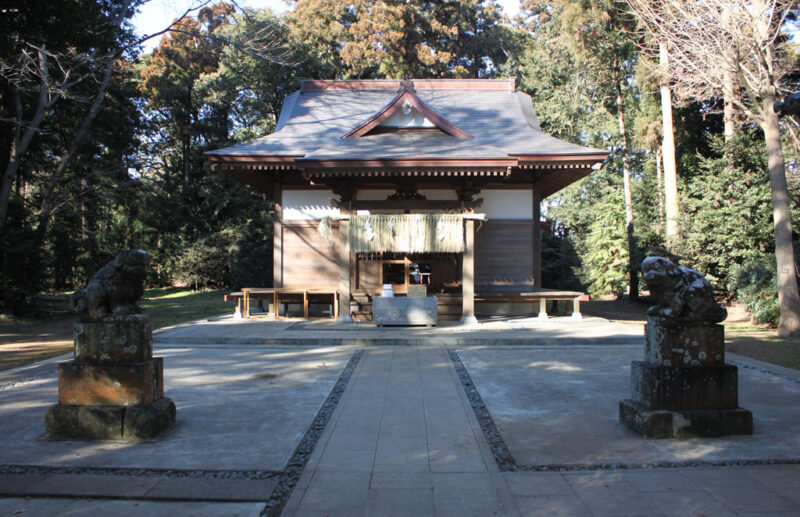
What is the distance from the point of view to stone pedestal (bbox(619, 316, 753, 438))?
438cm

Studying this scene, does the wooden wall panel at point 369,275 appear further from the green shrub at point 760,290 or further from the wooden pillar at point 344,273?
the green shrub at point 760,290

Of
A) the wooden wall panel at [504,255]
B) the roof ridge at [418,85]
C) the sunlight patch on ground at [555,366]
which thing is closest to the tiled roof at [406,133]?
the roof ridge at [418,85]

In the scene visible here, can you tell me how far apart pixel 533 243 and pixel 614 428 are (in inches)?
407

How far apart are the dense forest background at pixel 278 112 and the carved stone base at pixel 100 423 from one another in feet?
30.6

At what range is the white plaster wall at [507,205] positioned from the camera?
14.6 m

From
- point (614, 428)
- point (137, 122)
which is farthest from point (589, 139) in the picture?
point (614, 428)

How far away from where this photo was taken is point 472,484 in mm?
3496

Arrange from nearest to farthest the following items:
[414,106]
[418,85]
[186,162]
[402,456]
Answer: [402,456]
[414,106]
[418,85]
[186,162]

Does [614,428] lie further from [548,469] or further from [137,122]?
[137,122]

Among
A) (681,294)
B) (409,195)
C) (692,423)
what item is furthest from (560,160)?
(692,423)

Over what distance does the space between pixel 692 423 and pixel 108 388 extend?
Result: 5337mm

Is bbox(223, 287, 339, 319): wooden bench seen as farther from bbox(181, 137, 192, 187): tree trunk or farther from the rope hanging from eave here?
bbox(181, 137, 192, 187): tree trunk

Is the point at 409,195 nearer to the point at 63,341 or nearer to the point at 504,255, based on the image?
the point at 504,255

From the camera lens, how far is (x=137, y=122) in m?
23.0
